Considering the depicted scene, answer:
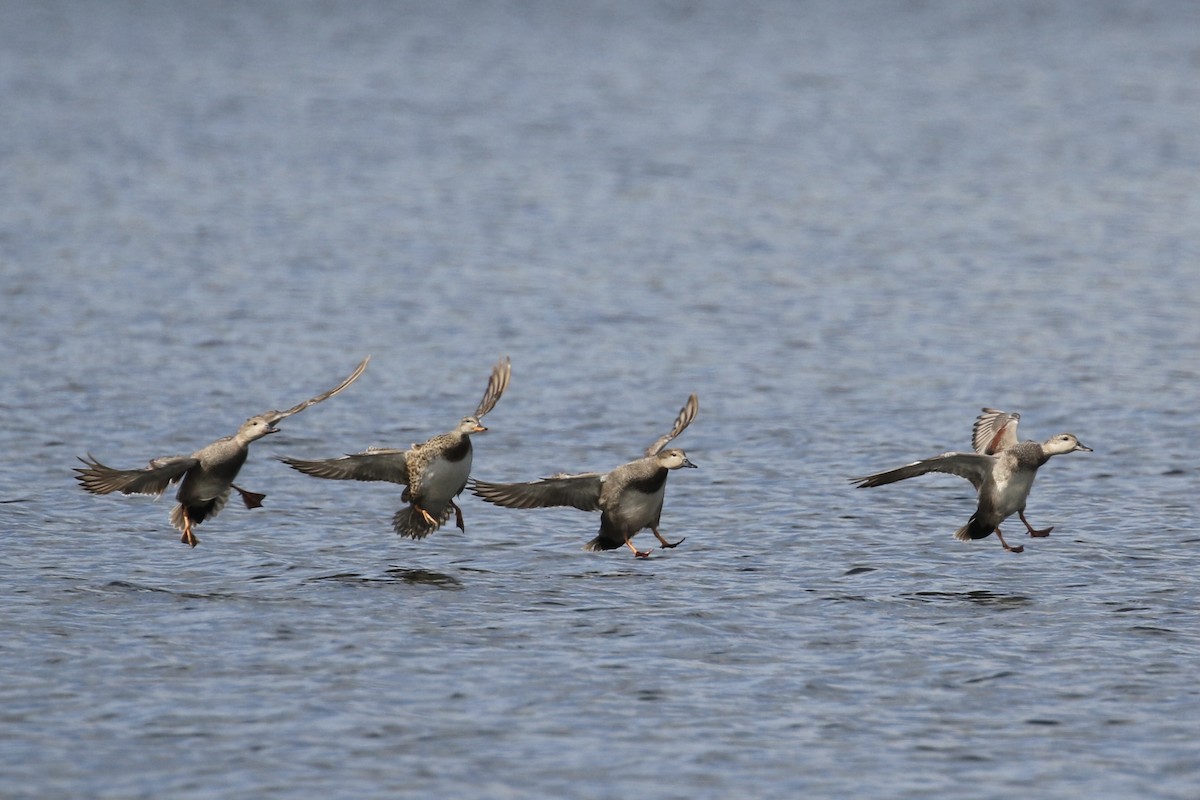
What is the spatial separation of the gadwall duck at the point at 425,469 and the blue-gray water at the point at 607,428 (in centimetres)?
54

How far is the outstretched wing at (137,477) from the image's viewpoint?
16078mm

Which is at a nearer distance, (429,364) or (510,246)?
(429,364)

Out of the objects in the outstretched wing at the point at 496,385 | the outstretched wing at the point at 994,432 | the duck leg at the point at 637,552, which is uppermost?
the outstretched wing at the point at 496,385

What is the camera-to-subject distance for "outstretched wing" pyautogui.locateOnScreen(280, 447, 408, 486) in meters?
16.5

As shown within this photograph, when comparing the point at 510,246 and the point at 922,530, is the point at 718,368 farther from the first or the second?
the point at 510,246

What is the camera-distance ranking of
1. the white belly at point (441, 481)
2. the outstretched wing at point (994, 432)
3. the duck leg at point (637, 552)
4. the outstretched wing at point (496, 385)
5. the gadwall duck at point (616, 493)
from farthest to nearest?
the outstretched wing at point (994, 432), the duck leg at point (637, 552), the outstretched wing at point (496, 385), the white belly at point (441, 481), the gadwall duck at point (616, 493)

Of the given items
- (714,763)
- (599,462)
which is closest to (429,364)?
(599,462)

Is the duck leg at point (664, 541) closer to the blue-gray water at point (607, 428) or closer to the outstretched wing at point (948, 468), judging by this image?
the blue-gray water at point (607, 428)

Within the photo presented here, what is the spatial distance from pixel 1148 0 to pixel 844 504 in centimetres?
7161

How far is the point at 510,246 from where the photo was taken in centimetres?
3662

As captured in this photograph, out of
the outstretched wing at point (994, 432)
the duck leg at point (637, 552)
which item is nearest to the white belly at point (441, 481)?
the duck leg at point (637, 552)

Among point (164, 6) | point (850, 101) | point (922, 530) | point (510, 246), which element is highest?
point (164, 6)

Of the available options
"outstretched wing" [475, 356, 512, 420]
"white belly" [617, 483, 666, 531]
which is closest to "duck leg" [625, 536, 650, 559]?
"white belly" [617, 483, 666, 531]

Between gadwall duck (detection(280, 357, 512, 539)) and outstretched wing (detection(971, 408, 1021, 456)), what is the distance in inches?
182
